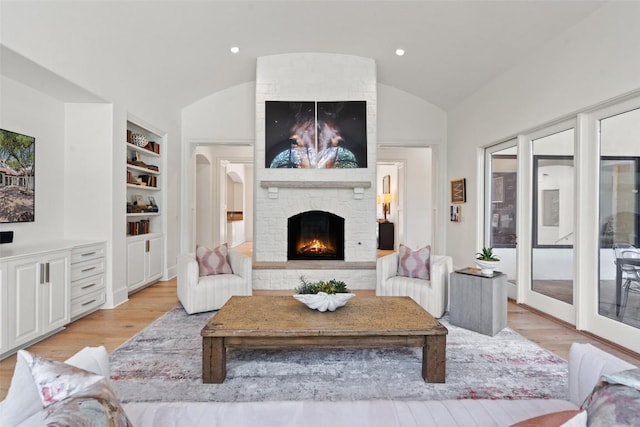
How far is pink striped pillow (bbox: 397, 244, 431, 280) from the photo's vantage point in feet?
13.2

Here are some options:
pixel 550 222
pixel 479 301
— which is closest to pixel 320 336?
pixel 479 301

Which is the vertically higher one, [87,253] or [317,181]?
[317,181]

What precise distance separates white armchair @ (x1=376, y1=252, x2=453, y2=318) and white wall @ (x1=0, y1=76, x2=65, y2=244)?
3.87 metres

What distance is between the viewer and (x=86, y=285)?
3816mm

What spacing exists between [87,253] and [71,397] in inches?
139

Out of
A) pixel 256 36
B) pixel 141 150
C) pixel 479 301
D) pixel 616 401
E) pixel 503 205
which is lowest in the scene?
pixel 479 301

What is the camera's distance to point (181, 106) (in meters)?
6.26

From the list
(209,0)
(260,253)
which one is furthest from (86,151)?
(260,253)

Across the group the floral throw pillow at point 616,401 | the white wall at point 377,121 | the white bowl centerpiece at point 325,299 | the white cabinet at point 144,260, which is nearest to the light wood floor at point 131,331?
the white cabinet at point 144,260

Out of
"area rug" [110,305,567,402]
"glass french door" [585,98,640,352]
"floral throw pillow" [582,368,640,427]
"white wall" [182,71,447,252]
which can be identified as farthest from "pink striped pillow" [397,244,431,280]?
"floral throw pillow" [582,368,640,427]

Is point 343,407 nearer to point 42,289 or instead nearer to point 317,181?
point 42,289

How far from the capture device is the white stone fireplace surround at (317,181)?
18.1ft

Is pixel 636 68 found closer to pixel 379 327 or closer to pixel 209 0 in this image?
pixel 379 327

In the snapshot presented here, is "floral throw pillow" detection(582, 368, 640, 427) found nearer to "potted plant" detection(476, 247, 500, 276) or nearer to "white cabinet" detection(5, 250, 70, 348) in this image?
"potted plant" detection(476, 247, 500, 276)
